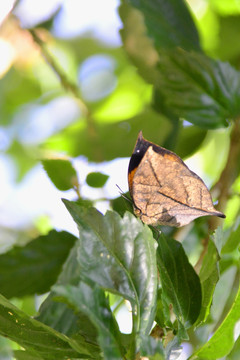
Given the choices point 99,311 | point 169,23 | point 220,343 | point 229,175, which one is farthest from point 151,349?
point 169,23

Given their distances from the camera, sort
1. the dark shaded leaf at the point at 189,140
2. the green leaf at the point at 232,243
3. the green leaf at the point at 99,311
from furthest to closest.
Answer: the dark shaded leaf at the point at 189,140, the green leaf at the point at 232,243, the green leaf at the point at 99,311

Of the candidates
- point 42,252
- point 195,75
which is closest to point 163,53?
point 195,75

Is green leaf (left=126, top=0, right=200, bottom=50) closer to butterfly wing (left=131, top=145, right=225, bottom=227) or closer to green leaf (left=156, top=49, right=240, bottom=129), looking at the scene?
green leaf (left=156, top=49, right=240, bottom=129)

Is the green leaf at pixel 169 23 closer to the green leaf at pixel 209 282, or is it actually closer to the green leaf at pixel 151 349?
the green leaf at pixel 209 282

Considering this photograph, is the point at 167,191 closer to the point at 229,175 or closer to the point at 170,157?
the point at 170,157

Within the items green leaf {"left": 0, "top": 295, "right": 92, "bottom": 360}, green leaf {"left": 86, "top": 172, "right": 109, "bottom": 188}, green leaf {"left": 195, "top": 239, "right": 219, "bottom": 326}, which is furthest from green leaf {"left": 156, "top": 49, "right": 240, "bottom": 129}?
green leaf {"left": 0, "top": 295, "right": 92, "bottom": 360}

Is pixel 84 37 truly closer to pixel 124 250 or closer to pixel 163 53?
pixel 163 53

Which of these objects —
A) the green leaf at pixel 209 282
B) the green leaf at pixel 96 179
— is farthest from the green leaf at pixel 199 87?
the green leaf at pixel 209 282
